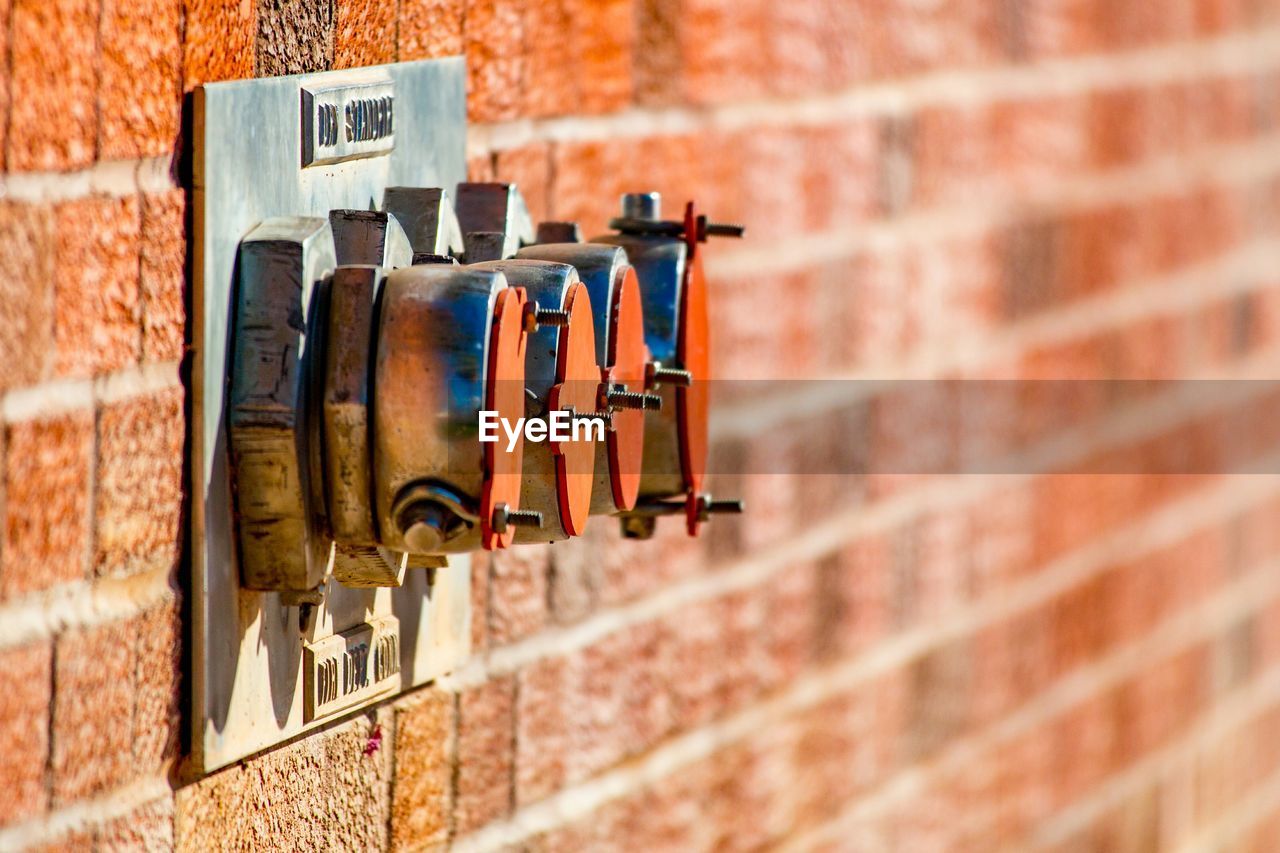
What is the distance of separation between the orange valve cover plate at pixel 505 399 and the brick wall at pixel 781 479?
0.32 ft

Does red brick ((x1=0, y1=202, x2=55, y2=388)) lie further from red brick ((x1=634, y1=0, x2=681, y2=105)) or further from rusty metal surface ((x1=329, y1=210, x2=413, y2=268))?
red brick ((x1=634, y1=0, x2=681, y2=105))

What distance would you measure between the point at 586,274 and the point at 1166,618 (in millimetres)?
1208

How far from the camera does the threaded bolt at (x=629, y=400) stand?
599 millimetres

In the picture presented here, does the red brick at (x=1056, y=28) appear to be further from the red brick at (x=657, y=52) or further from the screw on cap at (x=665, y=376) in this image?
the screw on cap at (x=665, y=376)

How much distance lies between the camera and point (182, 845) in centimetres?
57

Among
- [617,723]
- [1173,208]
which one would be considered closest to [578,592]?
[617,723]

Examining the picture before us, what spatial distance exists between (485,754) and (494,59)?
0.31 m

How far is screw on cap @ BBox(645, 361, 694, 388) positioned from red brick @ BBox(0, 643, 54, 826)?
0.81 ft

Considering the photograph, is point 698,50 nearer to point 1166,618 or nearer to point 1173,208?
point 1173,208

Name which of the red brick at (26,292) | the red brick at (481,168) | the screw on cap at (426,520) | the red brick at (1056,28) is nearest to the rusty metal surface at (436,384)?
the screw on cap at (426,520)

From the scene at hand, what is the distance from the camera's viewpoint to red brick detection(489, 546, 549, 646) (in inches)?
31.6

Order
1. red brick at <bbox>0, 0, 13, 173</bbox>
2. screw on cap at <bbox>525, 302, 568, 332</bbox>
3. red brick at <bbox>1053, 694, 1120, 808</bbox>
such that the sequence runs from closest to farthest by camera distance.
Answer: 1. red brick at <bbox>0, 0, 13, 173</bbox>
2. screw on cap at <bbox>525, 302, 568, 332</bbox>
3. red brick at <bbox>1053, 694, 1120, 808</bbox>

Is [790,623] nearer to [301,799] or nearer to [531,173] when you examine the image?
[531,173]

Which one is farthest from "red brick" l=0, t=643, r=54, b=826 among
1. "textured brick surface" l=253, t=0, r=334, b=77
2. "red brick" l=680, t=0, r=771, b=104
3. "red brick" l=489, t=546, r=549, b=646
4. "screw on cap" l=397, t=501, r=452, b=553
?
"red brick" l=680, t=0, r=771, b=104
